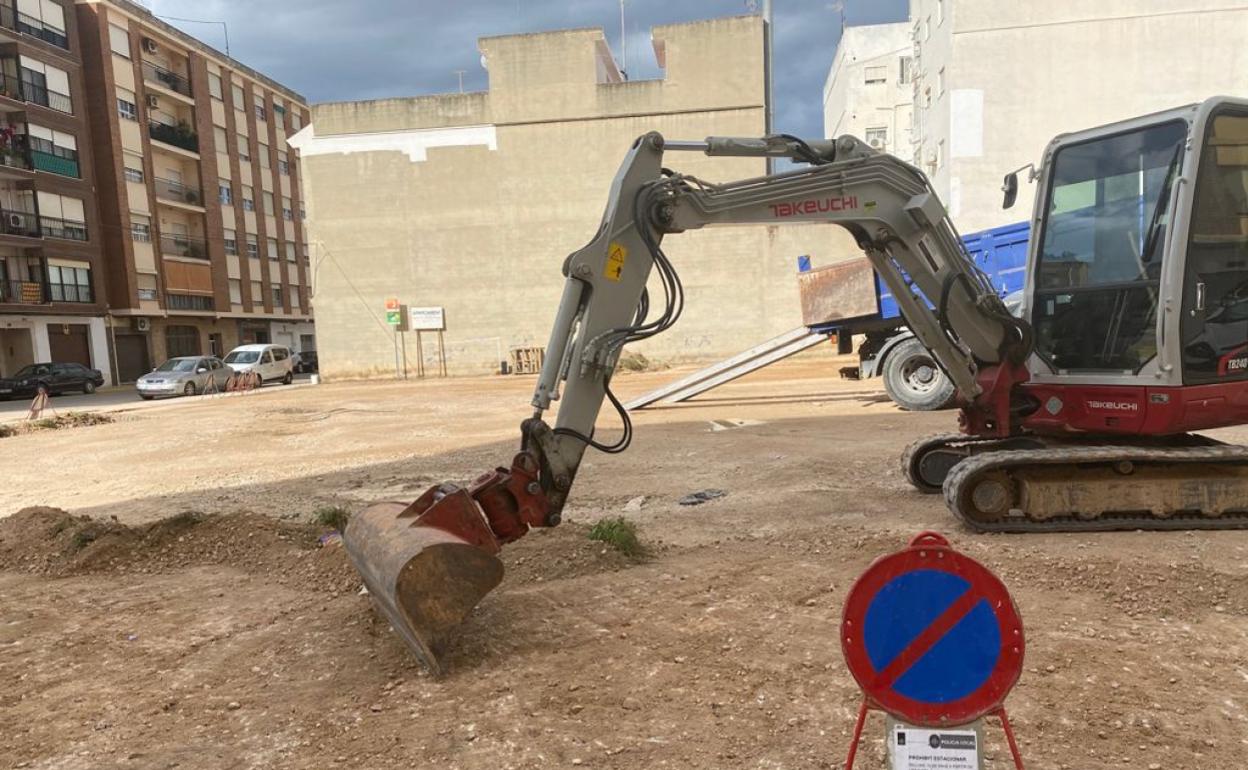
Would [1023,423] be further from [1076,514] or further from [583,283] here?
[583,283]

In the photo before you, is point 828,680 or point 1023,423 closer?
point 828,680

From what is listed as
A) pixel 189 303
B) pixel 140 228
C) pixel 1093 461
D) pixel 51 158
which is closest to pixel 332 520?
pixel 1093 461

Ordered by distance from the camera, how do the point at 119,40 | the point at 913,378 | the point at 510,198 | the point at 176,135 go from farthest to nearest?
the point at 176,135 → the point at 119,40 → the point at 510,198 → the point at 913,378

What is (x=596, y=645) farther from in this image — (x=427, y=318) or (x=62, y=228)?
(x=62, y=228)

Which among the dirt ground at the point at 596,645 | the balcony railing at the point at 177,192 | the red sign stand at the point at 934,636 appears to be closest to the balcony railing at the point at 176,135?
the balcony railing at the point at 177,192

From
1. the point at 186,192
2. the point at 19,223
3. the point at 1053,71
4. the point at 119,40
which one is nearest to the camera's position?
the point at 1053,71

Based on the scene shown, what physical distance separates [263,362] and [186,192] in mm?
19946

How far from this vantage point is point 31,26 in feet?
120

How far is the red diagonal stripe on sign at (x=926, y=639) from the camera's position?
2.16 meters

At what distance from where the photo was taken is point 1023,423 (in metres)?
6.25

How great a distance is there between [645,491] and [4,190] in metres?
41.2

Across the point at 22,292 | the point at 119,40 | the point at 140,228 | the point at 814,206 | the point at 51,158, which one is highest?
the point at 119,40

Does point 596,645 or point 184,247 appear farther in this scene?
point 184,247

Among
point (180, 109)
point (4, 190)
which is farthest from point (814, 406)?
point (180, 109)
